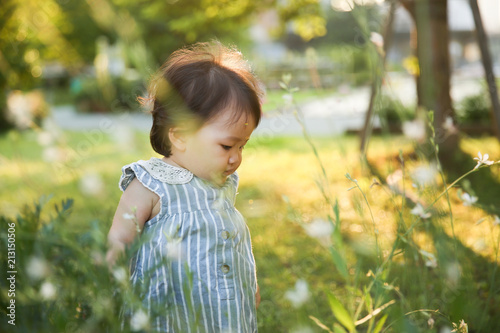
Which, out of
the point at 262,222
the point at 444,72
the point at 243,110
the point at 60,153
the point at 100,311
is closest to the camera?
the point at 100,311

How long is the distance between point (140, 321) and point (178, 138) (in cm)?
81

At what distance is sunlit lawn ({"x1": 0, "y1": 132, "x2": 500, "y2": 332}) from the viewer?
121 cm

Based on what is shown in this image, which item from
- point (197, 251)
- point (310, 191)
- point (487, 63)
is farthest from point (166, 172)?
point (310, 191)

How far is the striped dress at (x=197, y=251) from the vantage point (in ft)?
4.47

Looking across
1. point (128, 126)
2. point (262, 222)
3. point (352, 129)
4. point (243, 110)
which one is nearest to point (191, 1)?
point (352, 129)

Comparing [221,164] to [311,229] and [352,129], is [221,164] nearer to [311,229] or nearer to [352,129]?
[311,229]

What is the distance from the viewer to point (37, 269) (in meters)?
0.81

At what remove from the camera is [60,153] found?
1.05 m

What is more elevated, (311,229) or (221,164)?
(221,164)

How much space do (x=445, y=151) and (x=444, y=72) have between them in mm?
784

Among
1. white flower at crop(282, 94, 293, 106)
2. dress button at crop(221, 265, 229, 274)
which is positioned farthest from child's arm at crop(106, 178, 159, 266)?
white flower at crop(282, 94, 293, 106)

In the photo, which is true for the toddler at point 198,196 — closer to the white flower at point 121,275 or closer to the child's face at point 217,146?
the child's face at point 217,146

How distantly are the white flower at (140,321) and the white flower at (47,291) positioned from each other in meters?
0.14

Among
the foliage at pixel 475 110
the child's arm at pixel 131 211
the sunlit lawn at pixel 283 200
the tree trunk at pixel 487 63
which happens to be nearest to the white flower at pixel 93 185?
the sunlit lawn at pixel 283 200
